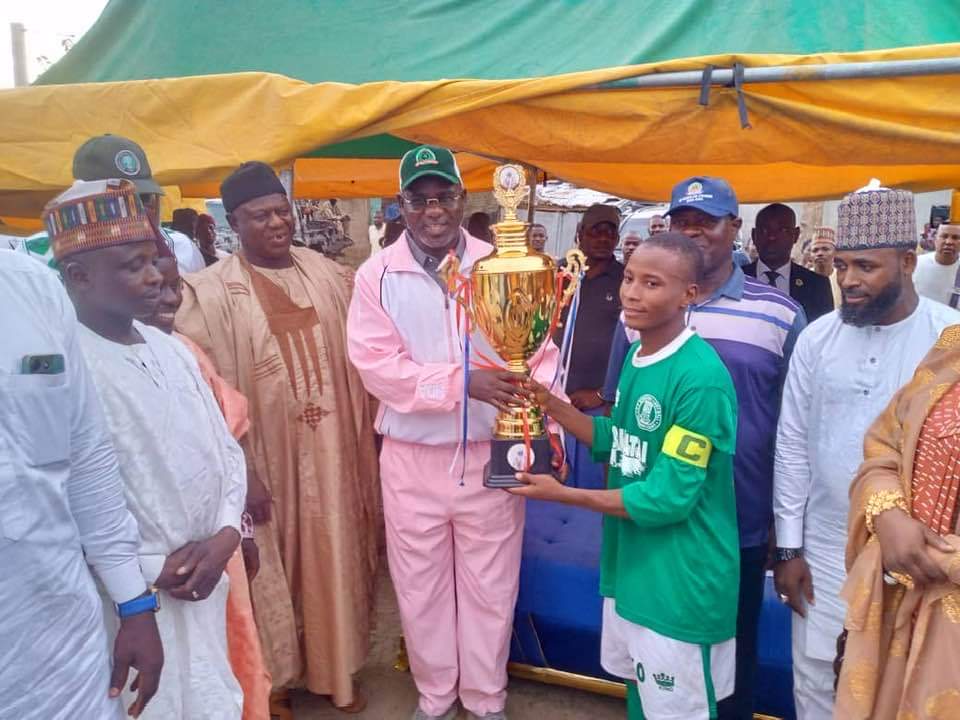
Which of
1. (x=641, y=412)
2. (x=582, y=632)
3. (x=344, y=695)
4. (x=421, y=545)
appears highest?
(x=641, y=412)

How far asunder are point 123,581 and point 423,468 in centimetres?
140

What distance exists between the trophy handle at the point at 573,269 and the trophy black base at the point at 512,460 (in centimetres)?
51

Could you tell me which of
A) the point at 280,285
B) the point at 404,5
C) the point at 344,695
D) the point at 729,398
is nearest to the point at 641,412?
the point at 729,398

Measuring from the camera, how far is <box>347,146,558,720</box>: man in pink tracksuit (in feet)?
9.29

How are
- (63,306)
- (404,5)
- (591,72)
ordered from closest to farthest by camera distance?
(63,306) → (591,72) → (404,5)

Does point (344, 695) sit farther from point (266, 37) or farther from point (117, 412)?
point (266, 37)

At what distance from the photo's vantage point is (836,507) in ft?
7.53

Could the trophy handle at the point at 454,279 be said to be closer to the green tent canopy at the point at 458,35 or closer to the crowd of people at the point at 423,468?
the crowd of people at the point at 423,468

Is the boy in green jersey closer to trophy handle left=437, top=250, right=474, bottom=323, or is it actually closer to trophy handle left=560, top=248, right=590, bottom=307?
→ trophy handle left=560, top=248, right=590, bottom=307

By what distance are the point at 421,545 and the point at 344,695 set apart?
2.65ft

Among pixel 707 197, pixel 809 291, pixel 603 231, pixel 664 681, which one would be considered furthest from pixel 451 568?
pixel 809 291

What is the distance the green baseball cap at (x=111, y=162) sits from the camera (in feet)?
8.48

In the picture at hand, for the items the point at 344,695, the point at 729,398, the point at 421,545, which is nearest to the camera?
the point at 729,398

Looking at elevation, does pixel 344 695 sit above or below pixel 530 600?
below
